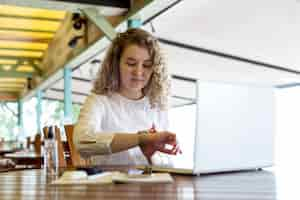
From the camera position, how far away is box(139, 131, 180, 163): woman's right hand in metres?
1.48

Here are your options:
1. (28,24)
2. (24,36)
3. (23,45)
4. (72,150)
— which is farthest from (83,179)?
(23,45)

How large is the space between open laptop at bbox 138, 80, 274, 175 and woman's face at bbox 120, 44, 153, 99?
1.85 feet

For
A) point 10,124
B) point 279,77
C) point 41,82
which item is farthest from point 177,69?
point 10,124

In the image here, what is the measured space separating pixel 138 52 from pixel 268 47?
4.09 meters

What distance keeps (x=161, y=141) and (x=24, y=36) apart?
7.97 metres

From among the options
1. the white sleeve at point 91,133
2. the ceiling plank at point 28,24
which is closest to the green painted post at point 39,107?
the ceiling plank at point 28,24

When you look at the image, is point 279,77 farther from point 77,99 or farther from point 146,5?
point 77,99

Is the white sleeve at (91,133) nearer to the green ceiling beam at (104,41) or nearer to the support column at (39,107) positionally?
the green ceiling beam at (104,41)

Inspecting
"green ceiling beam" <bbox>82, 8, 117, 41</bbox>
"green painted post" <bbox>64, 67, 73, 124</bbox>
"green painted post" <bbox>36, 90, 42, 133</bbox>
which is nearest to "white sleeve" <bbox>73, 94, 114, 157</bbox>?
"green ceiling beam" <bbox>82, 8, 117, 41</bbox>

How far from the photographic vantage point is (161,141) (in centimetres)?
152

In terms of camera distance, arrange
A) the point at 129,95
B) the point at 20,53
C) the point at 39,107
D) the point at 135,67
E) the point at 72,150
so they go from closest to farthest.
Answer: the point at 135,67 → the point at 129,95 → the point at 72,150 → the point at 20,53 → the point at 39,107

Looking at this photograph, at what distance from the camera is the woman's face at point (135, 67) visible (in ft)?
6.64

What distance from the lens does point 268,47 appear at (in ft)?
19.0

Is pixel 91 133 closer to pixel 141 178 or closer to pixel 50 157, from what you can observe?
pixel 50 157
